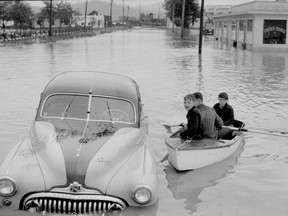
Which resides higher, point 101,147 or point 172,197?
point 101,147

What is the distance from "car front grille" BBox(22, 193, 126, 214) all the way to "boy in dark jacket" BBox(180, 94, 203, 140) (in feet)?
10.2

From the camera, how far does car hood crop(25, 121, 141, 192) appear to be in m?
6.32

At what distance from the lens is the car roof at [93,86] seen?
828 cm

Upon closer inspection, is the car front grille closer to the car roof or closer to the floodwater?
the floodwater

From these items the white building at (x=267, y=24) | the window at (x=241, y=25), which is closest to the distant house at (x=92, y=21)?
the window at (x=241, y=25)

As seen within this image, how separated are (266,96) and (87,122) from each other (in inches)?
434

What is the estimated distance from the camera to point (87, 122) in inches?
305

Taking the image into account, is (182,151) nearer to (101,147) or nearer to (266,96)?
(101,147)

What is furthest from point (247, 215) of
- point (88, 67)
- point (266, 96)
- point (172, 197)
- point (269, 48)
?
point (269, 48)

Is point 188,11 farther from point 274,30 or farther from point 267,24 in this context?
point 274,30

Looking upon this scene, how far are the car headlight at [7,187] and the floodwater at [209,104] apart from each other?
174cm

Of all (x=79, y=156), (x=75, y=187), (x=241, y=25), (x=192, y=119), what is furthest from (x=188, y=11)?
(x=75, y=187)

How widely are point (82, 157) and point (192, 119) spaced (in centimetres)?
292

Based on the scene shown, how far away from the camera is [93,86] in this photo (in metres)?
8.38
